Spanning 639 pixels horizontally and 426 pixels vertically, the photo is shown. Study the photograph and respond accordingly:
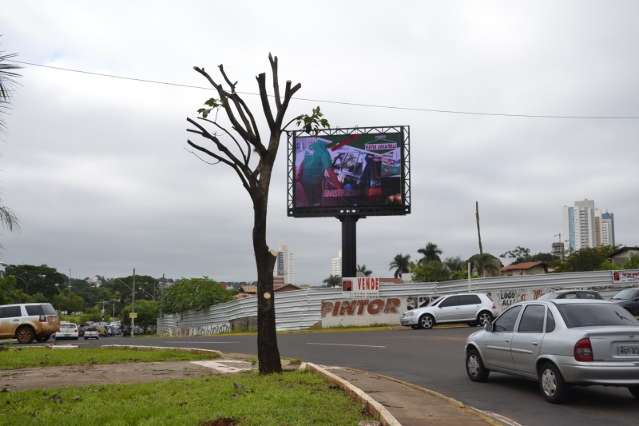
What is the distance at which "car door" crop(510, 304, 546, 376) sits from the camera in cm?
1023

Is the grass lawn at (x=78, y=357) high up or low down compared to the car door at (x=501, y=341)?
down

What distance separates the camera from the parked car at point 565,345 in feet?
29.8

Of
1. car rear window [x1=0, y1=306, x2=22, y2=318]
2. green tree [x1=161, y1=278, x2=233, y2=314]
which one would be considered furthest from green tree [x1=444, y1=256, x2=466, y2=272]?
car rear window [x1=0, y1=306, x2=22, y2=318]

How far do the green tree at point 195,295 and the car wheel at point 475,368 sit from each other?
152ft

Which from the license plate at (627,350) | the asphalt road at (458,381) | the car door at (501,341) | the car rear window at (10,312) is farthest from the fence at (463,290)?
the license plate at (627,350)

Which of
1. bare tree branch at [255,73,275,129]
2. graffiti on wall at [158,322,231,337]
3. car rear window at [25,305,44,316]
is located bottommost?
graffiti on wall at [158,322,231,337]

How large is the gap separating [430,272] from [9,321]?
56346 mm

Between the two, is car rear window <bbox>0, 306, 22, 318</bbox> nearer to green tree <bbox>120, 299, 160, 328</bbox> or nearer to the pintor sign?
the pintor sign

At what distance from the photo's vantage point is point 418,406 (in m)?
9.46

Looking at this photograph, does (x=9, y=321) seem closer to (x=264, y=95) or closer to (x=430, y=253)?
(x=264, y=95)

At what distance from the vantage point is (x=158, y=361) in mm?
16797

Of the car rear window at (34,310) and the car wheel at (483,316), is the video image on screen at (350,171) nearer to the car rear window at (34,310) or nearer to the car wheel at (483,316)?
the car wheel at (483,316)

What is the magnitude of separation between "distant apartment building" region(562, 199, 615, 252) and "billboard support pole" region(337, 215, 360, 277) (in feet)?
431

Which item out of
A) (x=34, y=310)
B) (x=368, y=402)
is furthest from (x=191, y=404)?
(x=34, y=310)
